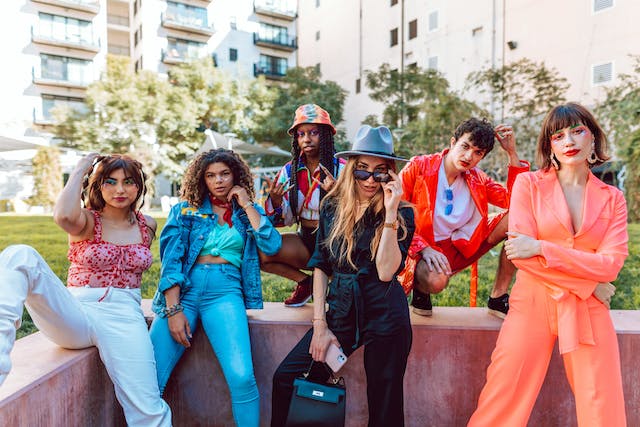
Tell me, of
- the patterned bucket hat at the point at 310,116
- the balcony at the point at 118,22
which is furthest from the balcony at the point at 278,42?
the patterned bucket hat at the point at 310,116

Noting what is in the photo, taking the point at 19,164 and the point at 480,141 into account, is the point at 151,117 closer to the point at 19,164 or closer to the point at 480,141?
the point at 19,164

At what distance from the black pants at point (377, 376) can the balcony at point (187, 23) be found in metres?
35.9

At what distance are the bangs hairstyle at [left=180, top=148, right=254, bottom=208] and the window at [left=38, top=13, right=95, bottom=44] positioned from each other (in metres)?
35.8

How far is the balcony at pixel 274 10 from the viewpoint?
36.8 metres

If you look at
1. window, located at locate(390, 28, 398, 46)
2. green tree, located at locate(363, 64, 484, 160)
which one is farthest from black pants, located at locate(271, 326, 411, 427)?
window, located at locate(390, 28, 398, 46)

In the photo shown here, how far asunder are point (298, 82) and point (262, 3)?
15083 millimetres

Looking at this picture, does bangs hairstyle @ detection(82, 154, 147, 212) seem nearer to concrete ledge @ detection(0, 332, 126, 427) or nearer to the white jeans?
the white jeans

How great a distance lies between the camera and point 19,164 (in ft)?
76.6

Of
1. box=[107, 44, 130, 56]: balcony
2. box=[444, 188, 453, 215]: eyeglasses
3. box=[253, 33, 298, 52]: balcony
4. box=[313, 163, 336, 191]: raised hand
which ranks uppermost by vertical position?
box=[253, 33, 298, 52]: balcony

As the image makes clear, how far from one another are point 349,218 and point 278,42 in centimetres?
3745

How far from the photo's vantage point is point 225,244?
3.03m

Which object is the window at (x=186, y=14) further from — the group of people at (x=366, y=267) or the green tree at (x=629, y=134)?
the group of people at (x=366, y=267)

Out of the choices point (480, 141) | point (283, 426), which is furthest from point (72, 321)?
point (480, 141)

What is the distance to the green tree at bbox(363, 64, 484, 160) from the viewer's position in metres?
12.4
